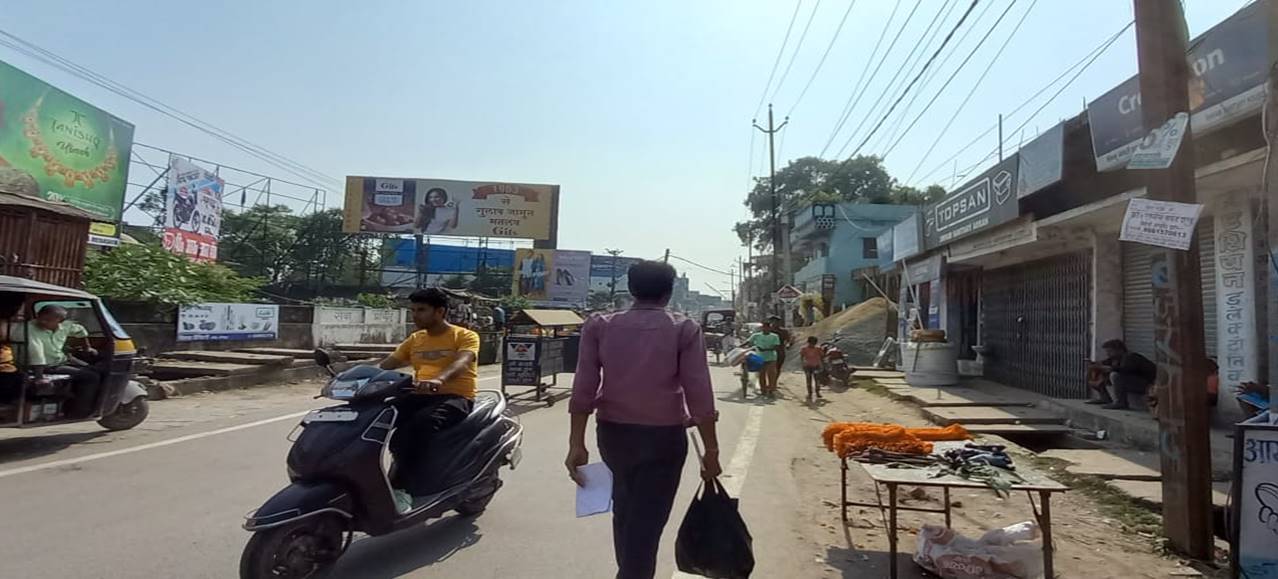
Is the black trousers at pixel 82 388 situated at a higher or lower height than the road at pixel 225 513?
higher

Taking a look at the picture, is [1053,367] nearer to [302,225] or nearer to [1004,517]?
[1004,517]

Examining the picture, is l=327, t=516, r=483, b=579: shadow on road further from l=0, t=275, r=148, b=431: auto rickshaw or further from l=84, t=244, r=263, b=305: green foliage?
l=84, t=244, r=263, b=305: green foliage

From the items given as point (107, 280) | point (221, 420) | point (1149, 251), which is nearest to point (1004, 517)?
point (1149, 251)

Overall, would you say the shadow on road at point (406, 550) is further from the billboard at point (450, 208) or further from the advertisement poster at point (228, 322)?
the billboard at point (450, 208)

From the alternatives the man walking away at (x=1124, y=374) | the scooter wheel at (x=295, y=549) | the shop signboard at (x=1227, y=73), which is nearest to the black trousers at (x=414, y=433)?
the scooter wheel at (x=295, y=549)

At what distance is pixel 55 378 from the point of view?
24.7 feet

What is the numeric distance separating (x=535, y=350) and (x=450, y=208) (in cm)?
3296

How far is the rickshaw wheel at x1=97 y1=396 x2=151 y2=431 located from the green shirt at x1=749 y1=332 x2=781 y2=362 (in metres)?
10.1

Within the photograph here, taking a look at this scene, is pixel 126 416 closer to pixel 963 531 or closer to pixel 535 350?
pixel 535 350

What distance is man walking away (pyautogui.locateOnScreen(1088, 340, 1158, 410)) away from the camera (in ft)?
30.2

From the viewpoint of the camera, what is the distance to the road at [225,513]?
4188 mm

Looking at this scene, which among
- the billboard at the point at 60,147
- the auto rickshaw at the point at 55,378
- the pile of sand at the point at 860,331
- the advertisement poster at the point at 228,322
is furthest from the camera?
the pile of sand at the point at 860,331

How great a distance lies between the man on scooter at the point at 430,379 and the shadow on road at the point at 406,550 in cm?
37

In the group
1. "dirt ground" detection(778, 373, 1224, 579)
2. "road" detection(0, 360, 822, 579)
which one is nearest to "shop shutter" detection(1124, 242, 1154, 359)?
"dirt ground" detection(778, 373, 1224, 579)
